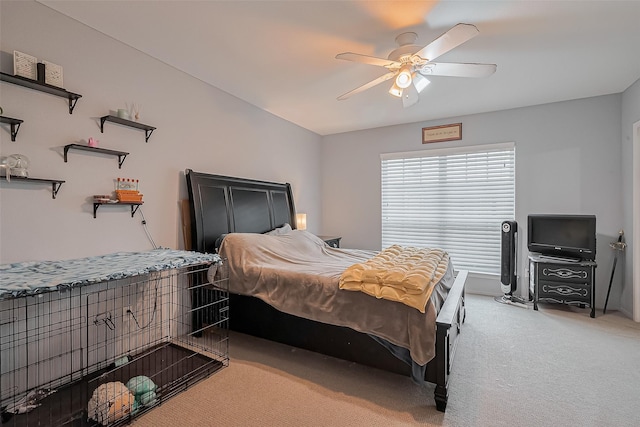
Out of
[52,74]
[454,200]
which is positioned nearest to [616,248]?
[454,200]

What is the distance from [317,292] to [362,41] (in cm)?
204

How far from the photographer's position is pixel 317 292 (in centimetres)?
218

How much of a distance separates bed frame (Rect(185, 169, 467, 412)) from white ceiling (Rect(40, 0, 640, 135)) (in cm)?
115

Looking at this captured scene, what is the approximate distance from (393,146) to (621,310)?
353 cm

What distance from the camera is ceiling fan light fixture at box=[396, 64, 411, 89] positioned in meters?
2.22

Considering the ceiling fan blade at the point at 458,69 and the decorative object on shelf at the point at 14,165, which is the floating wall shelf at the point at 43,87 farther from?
the ceiling fan blade at the point at 458,69

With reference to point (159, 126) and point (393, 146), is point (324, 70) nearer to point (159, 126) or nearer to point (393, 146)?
point (159, 126)

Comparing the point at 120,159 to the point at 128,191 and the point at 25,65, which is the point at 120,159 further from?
the point at 25,65

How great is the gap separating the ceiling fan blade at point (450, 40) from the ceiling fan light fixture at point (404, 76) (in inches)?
5.8

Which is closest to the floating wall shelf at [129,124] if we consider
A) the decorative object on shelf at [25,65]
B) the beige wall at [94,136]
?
the beige wall at [94,136]

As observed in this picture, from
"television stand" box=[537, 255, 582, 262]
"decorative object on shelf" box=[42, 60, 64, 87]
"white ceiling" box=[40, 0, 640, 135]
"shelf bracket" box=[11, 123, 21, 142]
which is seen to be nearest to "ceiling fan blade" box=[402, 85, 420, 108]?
"white ceiling" box=[40, 0, 640, 135]

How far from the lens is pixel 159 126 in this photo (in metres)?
2.68

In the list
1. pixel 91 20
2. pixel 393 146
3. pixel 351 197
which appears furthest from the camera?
pixel 351 197

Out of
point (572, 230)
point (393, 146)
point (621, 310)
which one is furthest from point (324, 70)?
point (621, 310)
